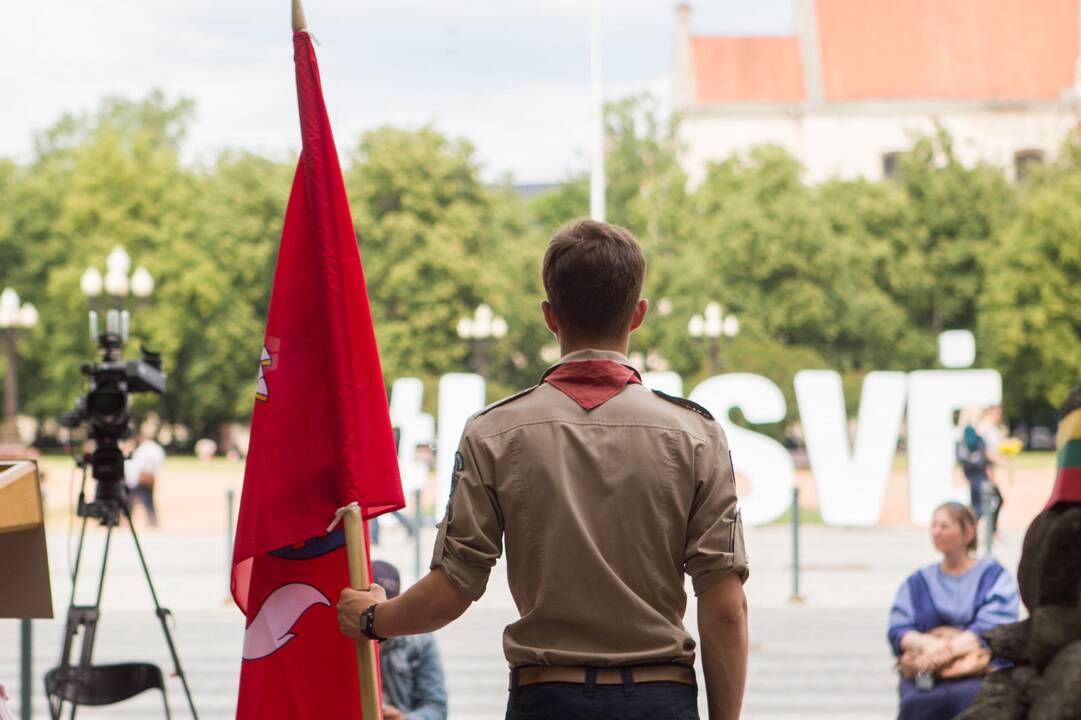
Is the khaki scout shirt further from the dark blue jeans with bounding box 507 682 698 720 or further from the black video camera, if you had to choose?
the black video camera

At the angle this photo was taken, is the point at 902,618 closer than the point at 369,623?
No

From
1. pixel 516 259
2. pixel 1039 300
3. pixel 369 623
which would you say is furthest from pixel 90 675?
pixel 1039 300

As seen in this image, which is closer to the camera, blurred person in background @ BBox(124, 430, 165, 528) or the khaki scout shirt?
the khaki scout shirt

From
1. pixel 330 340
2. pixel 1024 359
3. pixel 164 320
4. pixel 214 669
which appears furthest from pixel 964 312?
pixel 330 340

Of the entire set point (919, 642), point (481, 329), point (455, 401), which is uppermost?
point (481, 329)

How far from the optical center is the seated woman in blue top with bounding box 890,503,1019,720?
20.1 ft

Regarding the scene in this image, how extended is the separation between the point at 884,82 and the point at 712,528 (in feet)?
234

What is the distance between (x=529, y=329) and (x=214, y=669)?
148 ft

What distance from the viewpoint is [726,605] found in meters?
2.83

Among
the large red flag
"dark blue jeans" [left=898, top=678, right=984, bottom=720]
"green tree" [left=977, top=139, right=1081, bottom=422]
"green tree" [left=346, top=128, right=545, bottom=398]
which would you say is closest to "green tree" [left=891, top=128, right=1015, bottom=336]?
"green tree" [left=977, top=139, right=1081, bottom=422]

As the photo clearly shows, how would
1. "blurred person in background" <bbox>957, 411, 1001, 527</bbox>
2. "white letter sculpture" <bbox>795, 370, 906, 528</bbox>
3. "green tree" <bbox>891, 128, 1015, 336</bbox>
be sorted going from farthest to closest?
"green tree" <bbox>891, 128, 1015, 336</bbox>
"blurred person in background" <bbox>957, 411, 1001, 527</bbox>
"white letter sculpture" <bbox>795, 370, 906, 528</bbox>

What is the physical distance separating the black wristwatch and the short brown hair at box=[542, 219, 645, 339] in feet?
2.47

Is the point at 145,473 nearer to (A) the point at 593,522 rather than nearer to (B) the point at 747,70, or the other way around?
(A) the point at 593,522

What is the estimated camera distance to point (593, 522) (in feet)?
9.12
